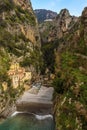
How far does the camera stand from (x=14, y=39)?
11256 cm

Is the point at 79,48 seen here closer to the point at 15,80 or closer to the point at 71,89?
the point at 71,89

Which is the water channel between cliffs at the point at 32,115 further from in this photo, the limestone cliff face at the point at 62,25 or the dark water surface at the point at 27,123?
the limestone cliff face at the point at 62,25

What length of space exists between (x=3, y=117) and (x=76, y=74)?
3017 centimetres

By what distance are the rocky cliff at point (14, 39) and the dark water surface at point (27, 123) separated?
18.6ft

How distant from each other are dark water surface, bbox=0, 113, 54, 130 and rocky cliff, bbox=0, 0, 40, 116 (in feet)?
18.6

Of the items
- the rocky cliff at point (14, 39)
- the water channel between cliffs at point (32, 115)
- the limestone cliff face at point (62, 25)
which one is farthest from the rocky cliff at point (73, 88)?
the limestone cliff face at point (62, 25)

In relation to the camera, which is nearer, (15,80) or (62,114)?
(62,114)

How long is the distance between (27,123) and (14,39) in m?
51.5

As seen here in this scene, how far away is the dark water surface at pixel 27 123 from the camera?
6438 centimetres

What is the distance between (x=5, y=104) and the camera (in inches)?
2992

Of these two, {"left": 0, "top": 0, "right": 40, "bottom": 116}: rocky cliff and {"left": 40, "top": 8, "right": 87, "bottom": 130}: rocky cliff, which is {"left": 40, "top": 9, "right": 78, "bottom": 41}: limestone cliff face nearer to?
{"left": 0, "top": 0, "right": 40, "bottom": 116}: rocky cliff

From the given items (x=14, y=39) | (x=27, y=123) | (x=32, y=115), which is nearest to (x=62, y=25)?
(x=14, y=39)

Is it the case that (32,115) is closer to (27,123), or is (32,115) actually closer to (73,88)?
(27,123)

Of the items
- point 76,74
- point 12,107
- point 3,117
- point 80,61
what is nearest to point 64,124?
point 76,74
